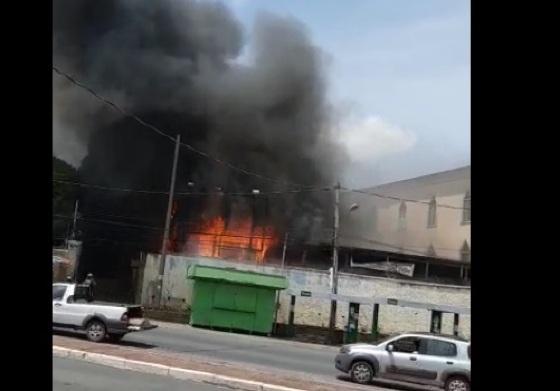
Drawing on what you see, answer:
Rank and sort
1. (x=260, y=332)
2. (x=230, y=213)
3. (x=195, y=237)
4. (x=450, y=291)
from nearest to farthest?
(x=260, y=332) < (x=450, y=291) < (x=195, y=237) < (x=230, y=213)

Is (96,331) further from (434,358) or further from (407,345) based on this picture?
(434,358)

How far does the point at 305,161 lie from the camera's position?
3716cm

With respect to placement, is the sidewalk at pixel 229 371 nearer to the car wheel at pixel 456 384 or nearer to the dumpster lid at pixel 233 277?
the car wheel at pixel 456 384

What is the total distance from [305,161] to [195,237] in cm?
795

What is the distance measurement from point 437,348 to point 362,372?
4.12ft

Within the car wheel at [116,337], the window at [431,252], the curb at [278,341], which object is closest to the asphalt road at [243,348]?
the curb at [278,341]

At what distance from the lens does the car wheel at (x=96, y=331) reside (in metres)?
12.3

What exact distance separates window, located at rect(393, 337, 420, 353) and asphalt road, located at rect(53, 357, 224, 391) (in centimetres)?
363

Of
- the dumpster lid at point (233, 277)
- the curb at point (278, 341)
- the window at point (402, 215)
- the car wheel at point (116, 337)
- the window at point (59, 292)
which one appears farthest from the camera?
the window at point (402, 215)

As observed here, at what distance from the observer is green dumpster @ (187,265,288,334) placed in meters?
19.1

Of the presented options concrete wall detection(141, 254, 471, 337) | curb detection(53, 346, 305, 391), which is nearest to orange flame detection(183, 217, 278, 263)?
concrete wall detection(141, 254, 471, 337)

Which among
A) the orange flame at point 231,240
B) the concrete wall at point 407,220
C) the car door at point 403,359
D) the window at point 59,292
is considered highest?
the concrete wall at point 407,220
